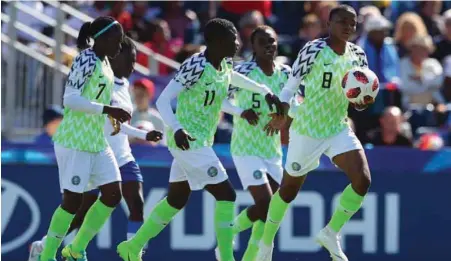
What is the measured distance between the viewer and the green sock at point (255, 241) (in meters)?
11.6

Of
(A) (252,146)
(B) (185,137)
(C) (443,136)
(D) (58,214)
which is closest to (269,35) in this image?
(A) (252,146)

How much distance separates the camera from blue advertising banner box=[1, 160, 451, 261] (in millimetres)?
13719

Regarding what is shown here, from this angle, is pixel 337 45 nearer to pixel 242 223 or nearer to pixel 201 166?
pixel 201 166

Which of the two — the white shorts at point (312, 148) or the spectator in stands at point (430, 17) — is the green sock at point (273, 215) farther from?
the spectator in stands at point (430, 17)

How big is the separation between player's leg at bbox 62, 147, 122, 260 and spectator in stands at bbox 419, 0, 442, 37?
7.77m

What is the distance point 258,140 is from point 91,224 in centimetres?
180

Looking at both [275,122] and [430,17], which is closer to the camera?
[275,122]

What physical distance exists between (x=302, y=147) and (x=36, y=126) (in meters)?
5.61

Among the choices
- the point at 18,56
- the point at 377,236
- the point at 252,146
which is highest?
the point at 18,56

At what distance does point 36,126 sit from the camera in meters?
15.5

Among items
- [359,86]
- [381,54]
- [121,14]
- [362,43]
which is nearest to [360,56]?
[359,86]

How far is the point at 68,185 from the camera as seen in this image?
10.7 m

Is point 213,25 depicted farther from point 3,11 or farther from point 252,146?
point 3,11

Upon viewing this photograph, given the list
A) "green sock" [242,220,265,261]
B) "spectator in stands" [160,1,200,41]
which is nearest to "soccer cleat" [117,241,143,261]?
"green sock" [242,220,265,261]
